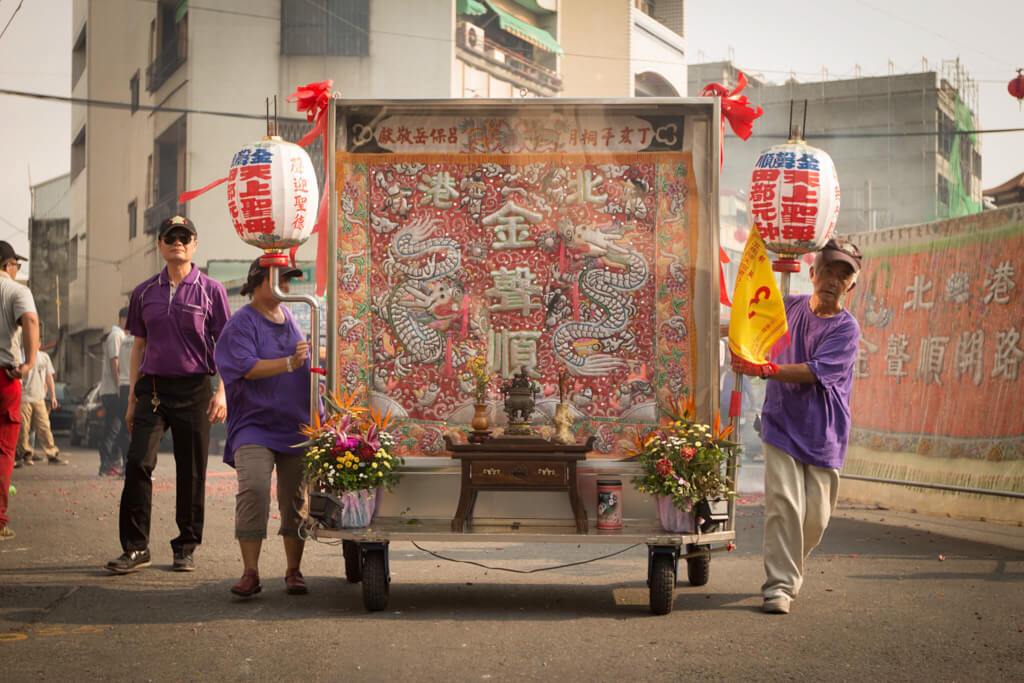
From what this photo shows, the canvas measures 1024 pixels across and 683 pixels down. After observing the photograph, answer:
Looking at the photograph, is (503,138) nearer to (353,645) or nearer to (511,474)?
(511,474)

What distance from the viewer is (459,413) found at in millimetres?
7188

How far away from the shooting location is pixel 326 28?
24.9m

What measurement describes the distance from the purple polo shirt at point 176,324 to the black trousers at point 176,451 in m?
0.11

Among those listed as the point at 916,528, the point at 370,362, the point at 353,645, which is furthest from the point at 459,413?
the point at 916,528

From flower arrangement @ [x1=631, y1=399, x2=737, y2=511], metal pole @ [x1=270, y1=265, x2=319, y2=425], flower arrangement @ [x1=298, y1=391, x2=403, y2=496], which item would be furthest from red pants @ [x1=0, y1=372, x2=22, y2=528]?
flower arrangement @ [x1=631, y1=399, x2=737, y2=511]

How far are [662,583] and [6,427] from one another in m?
4.61

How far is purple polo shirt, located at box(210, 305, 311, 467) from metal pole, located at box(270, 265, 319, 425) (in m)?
0.10

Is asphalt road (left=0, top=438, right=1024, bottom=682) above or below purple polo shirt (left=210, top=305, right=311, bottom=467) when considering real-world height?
below

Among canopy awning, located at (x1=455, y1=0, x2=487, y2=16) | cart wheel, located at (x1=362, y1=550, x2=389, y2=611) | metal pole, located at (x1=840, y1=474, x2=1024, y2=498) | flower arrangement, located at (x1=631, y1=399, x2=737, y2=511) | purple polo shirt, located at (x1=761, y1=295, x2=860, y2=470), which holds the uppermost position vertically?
canopy awning, located at (x1=455, y1=0, x2=487, y2=16)

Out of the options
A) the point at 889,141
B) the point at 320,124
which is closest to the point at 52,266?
the point at 889,141

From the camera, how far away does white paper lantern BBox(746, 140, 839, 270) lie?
282 inches

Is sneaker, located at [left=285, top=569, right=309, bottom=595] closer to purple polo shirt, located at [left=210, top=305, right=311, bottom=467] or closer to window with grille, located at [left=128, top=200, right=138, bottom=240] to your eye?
purple polo shirt, located at [left=210, top=305, right=311, bottom=467]

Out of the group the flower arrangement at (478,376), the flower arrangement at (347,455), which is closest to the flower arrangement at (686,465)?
the flower arrangement at (478,376)

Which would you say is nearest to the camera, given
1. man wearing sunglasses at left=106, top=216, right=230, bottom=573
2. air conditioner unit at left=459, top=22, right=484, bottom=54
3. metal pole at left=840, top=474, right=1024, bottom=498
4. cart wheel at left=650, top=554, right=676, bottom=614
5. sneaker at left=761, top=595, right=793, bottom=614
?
cart wheel at left=650, top=554, right=676, bottom=614
